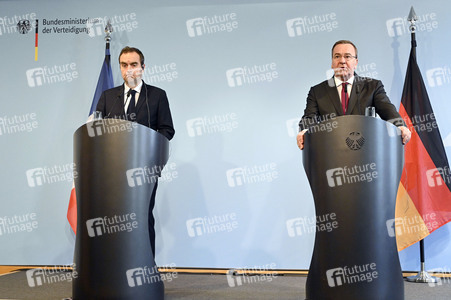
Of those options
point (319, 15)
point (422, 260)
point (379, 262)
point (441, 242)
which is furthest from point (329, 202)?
point (319, 15)

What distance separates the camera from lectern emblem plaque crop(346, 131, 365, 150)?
7.31 feet

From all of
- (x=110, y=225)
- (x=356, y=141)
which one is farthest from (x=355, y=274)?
(x=110, y=225)

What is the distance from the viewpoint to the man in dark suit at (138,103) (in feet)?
10.5

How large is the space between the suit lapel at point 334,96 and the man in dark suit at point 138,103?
3.63 ft

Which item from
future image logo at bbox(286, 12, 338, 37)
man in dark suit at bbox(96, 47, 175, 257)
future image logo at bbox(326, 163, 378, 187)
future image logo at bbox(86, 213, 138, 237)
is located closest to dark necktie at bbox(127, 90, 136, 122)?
man in dark suit at bbox(96, 47, 175, 257)

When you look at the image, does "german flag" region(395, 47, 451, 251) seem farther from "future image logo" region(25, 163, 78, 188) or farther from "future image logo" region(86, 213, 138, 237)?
"future image logo" region(25, 163, 78, 188)

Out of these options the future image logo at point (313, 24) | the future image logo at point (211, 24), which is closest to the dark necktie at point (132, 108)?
the future image logo at point (211, 24)

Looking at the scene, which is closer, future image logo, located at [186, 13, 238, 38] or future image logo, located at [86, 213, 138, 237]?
future image logo, located at [86, 213, 138, 237]

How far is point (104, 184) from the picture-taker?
2453 mm

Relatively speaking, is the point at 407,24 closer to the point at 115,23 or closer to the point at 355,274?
the point at 115,23

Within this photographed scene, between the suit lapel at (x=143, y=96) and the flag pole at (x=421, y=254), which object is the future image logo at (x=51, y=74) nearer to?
the suit lapel at (x=143, y=96)

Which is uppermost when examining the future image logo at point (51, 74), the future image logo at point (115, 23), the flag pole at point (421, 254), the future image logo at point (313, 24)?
the future image logo at point (115, 23)

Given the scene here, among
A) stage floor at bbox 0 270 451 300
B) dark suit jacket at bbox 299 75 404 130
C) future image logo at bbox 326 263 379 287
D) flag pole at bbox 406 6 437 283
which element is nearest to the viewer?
future image logo at bbox 326 263 379 287

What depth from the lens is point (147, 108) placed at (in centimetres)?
324
